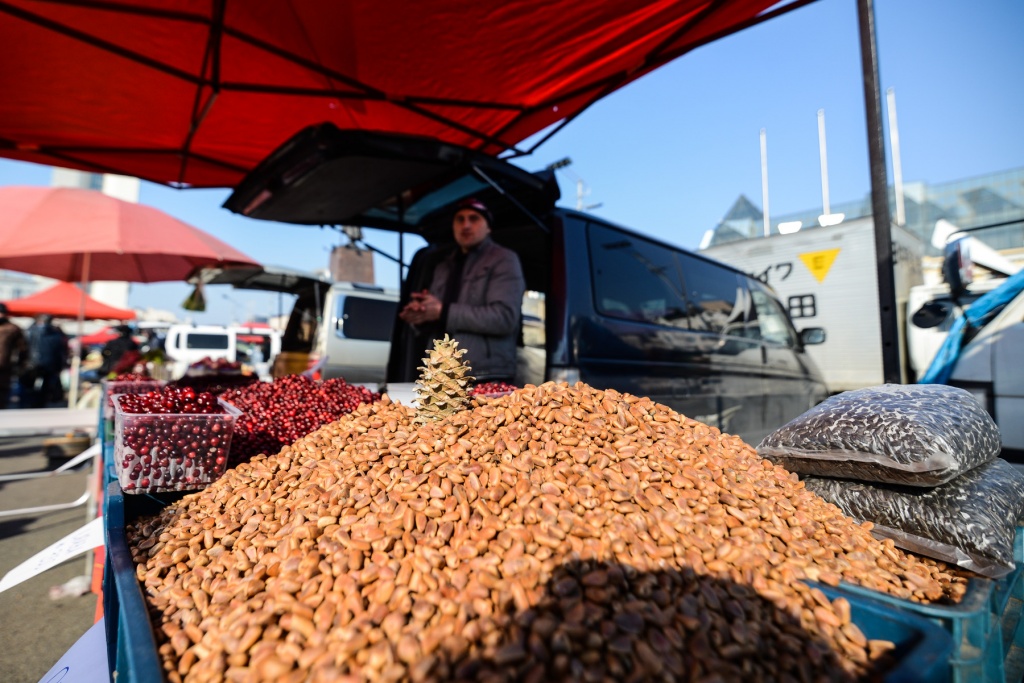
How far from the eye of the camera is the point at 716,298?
191 inches

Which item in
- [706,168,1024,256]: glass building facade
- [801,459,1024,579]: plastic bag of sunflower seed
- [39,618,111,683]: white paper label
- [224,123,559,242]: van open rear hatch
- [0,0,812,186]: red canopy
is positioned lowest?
[39,618,111,683]: white paper label

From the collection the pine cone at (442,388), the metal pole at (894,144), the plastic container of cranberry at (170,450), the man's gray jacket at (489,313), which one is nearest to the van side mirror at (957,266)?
the man's gray jacket at (489,313)

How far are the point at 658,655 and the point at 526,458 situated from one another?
0.66 meters

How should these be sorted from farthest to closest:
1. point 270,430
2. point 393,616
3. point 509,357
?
point 509,357, point 270,430, point 393,616

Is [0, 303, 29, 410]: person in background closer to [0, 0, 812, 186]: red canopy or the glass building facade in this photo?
[0, 0, 812, 186]: red canopy

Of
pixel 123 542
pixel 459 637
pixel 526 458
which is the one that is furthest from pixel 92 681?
pixel 526 458

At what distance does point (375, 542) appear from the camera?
47.3 inches

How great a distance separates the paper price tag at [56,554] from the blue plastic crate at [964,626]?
2.66 metres

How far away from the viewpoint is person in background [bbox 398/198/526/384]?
3158 mm

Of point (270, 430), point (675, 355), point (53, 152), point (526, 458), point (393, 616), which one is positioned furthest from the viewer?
point (53, 152)

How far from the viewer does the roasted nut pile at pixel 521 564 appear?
94 centimetres

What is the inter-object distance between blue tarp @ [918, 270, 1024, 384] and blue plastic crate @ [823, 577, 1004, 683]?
11.8 feet

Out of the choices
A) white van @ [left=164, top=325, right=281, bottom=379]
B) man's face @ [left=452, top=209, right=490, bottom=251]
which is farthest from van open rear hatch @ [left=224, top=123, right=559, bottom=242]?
white van @ [left=164, top=325, right=281, bottom=379]

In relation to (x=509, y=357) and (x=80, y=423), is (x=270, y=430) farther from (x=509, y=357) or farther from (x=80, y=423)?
(x=80, y=423)
